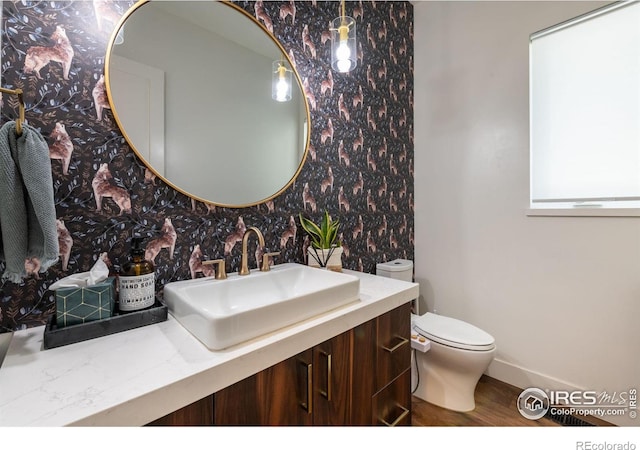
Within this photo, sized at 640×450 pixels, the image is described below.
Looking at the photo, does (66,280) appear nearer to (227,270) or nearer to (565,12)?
(227,270)

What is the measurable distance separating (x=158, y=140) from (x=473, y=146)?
1.97m

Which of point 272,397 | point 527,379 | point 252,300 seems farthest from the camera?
point 527,379

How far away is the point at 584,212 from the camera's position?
158cm

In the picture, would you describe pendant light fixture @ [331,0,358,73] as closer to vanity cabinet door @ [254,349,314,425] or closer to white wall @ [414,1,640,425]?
white wall @ [414,1,640,425]

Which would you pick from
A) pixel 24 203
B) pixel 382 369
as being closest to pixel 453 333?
pixel 382 369

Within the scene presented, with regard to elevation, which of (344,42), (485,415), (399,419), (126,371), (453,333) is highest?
(344,42)

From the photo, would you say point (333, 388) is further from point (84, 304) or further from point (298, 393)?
point (84, 304)

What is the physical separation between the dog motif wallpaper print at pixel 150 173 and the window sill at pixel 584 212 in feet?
2.99

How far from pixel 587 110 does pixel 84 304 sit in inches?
98.6

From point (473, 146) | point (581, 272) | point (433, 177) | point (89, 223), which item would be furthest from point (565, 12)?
point (89, 223)

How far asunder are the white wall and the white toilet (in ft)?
1.43

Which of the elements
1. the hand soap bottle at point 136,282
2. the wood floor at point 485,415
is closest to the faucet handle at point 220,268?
the hand soap bottle at point 136,282

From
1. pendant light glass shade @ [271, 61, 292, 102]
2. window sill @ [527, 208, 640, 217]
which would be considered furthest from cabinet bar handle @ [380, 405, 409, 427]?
pendant light glass shade @ [271, 61, 292, 102]

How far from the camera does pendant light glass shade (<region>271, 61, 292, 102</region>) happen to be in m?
1.42
